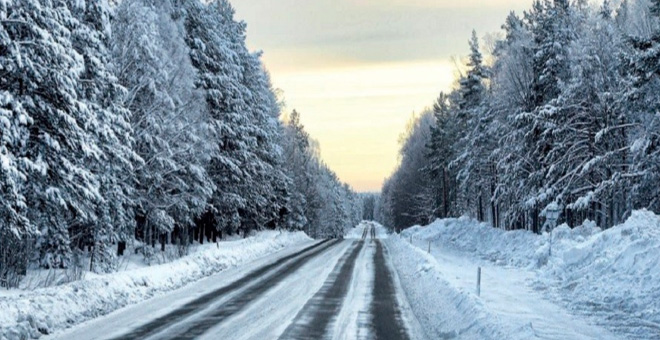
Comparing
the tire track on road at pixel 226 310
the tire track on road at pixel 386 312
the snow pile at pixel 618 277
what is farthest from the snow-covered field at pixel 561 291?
the tire track on road at pixel 226 310

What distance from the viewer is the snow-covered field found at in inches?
413

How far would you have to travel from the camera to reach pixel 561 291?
15.8 m

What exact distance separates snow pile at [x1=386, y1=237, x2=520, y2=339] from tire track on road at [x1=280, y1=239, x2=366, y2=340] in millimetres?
1860

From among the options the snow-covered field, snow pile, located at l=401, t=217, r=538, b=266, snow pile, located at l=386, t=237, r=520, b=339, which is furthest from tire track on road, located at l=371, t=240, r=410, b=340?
snow pile, located at l=401, t=217, r=538, b=266

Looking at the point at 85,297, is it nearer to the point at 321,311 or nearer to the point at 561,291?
the point at 321,311

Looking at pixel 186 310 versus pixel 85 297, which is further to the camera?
pixel 186 310

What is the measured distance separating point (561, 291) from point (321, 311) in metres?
7.63

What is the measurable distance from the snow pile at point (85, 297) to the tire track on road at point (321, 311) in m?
4.30

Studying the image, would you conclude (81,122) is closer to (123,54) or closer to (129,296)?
(129,296)

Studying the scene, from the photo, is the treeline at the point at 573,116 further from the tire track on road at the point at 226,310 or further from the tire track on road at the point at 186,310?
the tire track on road at the point at 186,310

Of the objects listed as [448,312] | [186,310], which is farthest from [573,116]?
[186,310]

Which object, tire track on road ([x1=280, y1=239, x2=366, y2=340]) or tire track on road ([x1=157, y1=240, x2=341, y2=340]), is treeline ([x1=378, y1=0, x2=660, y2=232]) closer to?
tire track on road ([x1=280, y1=239, x2=366, y2=340])

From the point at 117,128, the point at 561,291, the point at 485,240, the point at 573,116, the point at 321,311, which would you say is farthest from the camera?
the point at 485,240

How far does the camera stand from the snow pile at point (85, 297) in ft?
31.4
